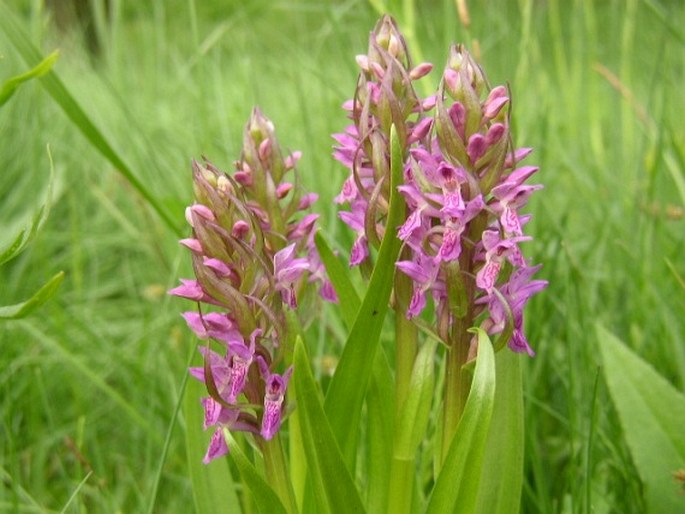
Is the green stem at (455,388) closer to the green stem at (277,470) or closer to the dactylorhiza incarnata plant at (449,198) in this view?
the dactylorhiza incarnata plant at (449,198)

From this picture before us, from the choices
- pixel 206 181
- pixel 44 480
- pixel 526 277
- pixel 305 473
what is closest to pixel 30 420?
pixel 44 480

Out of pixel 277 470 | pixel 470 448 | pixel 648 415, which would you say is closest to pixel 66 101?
pixel 277 470

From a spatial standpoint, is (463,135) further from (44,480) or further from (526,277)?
(44,480)

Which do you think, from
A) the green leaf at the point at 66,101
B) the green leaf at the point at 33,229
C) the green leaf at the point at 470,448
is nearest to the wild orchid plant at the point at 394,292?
the green leaf at the point at 470,448

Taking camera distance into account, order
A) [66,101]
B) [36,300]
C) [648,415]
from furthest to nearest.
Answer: [648,415] < [66,101] < [36,300]

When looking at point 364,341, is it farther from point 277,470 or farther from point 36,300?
point 36,300

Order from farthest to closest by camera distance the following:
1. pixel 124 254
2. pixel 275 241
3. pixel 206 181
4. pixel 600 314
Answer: pixel 124 254
pixel 600 314
pixel 275 241
pixel 206 181
